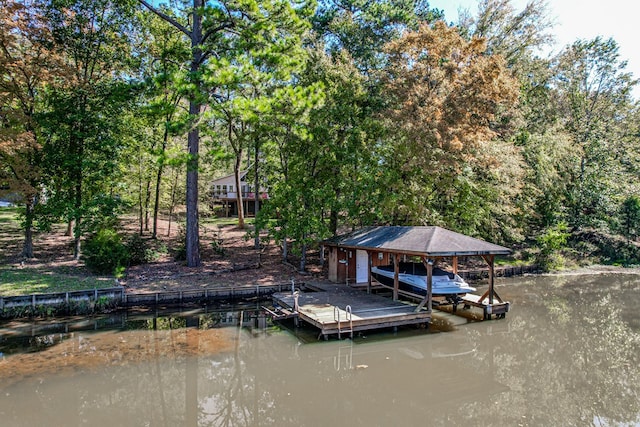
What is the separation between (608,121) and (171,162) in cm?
3132

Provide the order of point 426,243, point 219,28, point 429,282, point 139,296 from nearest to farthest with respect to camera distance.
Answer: point 429,282
point 426,243
point 139,296
point 219,28

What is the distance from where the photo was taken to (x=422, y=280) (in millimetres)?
13750

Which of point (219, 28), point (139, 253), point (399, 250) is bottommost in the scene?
point (139, 253)

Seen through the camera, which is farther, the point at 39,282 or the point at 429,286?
the point at 39,282

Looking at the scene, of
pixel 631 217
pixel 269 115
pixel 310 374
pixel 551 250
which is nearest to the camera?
pixel 310 374

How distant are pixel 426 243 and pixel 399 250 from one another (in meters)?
0.85

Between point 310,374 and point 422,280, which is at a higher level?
point 422,280

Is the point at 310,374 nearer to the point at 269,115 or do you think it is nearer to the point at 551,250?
the point at 269,115

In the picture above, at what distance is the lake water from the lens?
7438 mm

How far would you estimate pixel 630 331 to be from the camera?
41.7 ft

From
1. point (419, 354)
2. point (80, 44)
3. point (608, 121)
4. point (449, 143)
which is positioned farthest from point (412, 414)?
point (608, 121)

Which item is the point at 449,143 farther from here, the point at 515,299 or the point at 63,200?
the point at 63,200

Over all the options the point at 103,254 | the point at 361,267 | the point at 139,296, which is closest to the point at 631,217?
the point at 361,267

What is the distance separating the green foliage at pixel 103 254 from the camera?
54.6 feet
